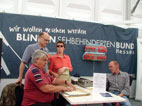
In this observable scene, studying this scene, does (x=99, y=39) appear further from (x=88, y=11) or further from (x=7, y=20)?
(x=7, y=20)

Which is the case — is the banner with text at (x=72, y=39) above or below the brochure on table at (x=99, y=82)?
above

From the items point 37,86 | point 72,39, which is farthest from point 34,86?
point 72,39

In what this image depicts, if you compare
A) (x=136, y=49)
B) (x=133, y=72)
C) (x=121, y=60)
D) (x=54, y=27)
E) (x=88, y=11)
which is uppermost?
(x=88, y=11)

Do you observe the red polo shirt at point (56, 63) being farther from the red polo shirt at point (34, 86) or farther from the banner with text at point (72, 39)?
the banner with text at point (72, 39)

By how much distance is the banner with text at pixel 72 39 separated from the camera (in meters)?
3.28

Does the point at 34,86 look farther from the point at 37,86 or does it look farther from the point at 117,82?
the point at 117,82

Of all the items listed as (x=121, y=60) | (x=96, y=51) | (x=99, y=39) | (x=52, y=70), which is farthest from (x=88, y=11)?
(x=52, y=70)

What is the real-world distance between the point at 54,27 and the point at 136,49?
8.26ft

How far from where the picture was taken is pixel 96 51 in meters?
3.82

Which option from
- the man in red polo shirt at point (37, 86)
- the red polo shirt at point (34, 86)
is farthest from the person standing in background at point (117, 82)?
the red polo shirt at point (34, 86)

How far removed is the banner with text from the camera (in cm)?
328

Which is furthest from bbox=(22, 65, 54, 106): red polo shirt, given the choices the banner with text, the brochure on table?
the banner with text

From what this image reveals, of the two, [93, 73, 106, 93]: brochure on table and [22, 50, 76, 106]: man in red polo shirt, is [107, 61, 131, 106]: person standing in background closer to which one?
[93, 73, 106, 93]: brochure on table

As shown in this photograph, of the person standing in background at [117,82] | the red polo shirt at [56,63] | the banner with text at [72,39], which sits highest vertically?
the banner with text at [72,39]
